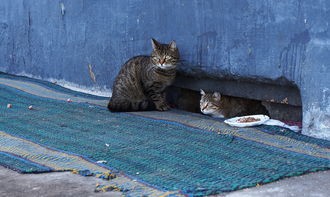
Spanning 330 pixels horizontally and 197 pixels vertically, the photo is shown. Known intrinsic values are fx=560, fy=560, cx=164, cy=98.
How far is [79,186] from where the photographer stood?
334 cm

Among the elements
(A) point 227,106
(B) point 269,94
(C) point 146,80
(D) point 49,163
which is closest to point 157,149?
(D) point 49,163

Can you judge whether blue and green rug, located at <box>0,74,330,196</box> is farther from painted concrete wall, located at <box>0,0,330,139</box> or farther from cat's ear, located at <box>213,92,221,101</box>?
painted concrete wall, located at <box>0,0,330,139</box>

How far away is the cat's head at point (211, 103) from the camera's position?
17.5 feet

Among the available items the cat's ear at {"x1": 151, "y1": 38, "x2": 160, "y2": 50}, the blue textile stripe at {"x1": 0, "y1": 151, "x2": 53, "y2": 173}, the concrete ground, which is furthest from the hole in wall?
the blue textile stripe at {"x1": 0, "y1": 151, "x2": 53, "y2": 173}

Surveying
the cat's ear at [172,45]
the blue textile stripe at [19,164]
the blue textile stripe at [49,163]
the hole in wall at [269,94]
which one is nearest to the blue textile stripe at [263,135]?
the hole in wall at [269,94]

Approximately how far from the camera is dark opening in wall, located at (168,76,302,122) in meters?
4.75

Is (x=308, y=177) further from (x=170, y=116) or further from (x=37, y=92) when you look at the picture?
(x=37, y=92)

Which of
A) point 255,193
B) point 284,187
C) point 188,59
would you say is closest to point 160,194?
point 255,193

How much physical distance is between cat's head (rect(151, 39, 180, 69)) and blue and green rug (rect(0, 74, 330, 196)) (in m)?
0.48

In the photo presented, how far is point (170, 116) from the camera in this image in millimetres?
5273

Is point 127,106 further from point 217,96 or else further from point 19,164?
point 19,164

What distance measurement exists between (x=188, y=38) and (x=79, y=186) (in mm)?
2470

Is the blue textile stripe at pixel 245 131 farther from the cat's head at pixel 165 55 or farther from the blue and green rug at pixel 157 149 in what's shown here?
the cat's head at pixel 165 55

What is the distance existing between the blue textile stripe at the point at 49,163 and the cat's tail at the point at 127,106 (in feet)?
4.41
